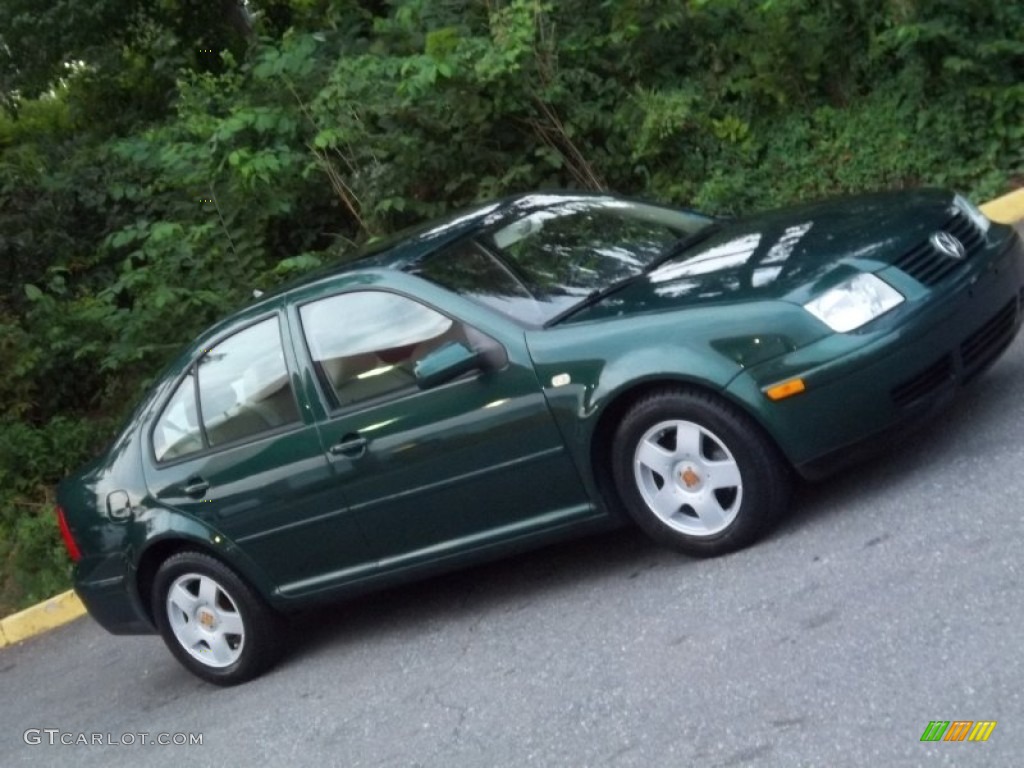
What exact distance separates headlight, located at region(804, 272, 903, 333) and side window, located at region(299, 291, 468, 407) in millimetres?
1458

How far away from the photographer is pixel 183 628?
21.9 feet

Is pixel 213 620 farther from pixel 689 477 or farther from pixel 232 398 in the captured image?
pixel 689 477

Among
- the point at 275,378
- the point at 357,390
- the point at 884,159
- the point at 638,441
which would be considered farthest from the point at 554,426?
the point at 884,159

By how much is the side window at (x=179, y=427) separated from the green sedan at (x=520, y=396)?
0.01 meters

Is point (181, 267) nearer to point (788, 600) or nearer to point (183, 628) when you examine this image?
point (183, 628)

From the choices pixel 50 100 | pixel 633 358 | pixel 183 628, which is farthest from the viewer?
pixel 50 100

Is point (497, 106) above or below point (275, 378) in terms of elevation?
above

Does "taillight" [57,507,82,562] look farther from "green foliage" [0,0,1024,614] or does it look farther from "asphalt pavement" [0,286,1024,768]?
"green foliage" [0,0,1024,614]

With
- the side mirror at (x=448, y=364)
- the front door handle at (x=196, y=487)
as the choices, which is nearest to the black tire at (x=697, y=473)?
the side mirror at (x=448, y=364)

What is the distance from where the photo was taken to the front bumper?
16.8ft

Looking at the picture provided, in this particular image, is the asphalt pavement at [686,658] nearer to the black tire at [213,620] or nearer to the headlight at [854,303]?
the black tire at [213,620]

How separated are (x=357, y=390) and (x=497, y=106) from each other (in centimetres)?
533

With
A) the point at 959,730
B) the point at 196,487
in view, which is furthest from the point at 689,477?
the point at 196,487

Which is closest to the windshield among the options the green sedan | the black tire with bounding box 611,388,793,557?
the green sedan
